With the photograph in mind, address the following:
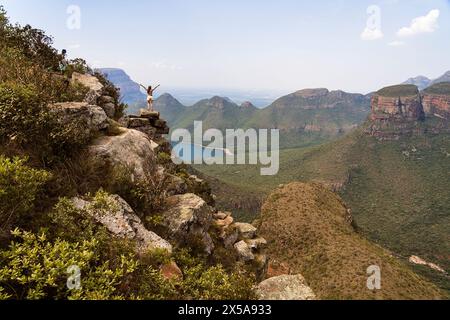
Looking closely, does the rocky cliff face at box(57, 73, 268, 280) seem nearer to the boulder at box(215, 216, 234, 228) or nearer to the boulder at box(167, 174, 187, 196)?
the boulder at box(167, 174, 187, 196)

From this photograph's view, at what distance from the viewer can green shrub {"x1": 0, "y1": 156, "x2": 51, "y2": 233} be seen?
6273 mm

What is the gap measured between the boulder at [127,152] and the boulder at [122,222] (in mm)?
1827

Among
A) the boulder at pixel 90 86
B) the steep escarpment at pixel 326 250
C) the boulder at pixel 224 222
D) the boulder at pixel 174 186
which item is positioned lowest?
the steep escarpment at pixel 326 250

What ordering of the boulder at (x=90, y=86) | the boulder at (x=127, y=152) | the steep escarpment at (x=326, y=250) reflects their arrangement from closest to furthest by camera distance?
the boulder at (x=127, y=152), the boulder at (x=90, y=86), the steep escarpment at (x=326, y=250)

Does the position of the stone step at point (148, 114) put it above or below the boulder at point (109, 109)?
below

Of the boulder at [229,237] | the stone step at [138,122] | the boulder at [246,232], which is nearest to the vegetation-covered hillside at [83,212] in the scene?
the boulder at [229,237]

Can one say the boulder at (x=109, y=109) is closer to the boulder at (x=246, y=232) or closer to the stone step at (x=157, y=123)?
the stone step at (x=157, y=123)

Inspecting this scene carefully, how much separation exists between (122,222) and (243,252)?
862cm

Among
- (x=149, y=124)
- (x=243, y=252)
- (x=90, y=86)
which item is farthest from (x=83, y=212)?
(x=149, y=124)

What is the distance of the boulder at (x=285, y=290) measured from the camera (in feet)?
27.0

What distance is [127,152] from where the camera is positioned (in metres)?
11.5

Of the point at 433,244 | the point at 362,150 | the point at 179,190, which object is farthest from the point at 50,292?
the point at 362,150

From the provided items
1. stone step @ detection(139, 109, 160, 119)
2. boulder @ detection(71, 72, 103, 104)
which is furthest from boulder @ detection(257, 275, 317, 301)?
stone step @ detection(139, 109, 160, 119)

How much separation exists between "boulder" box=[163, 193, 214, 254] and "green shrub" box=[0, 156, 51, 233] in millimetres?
5088
